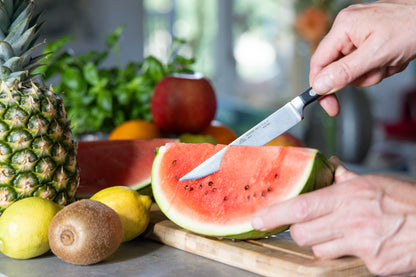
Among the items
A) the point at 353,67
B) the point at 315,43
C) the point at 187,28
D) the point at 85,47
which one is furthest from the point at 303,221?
the point at 187,28

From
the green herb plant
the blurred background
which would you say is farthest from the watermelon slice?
the blurred background

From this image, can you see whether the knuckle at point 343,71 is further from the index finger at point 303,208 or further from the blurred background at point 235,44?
the blurred background at point 235,44

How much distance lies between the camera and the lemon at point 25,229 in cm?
109

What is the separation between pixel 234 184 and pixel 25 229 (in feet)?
1.63

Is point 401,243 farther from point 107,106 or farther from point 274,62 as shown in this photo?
point 274,62

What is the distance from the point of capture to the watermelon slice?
3.60ft

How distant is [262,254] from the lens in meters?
1.06

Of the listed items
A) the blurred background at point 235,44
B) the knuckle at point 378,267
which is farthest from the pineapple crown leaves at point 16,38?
the blurred background at point 235,44

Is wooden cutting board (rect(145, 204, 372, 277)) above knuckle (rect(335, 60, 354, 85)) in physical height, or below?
below

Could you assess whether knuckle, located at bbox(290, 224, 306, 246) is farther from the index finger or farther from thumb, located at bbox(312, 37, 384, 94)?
thumb, located at bbox(312, 37, 384, 94)

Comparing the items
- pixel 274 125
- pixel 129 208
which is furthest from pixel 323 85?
pixel 129 208

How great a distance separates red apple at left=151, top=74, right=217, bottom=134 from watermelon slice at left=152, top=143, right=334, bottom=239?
631mm

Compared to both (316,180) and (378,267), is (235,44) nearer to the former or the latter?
(316,180)

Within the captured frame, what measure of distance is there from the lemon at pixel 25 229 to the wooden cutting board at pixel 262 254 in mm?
286
